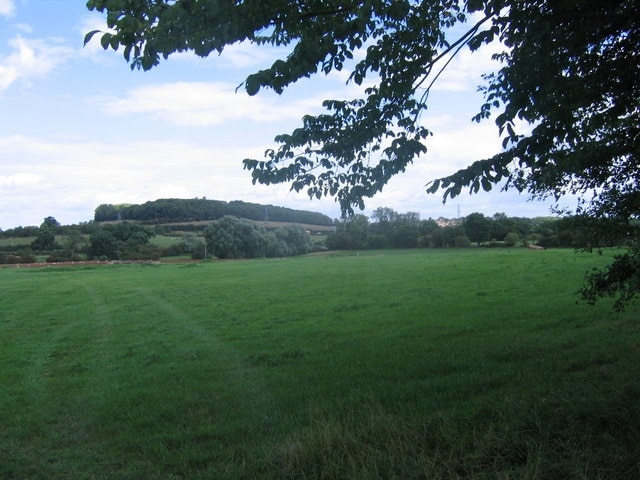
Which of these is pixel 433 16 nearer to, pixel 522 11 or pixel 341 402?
pixel 522 11

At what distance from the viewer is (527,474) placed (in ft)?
13.6

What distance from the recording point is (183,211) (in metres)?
44.6

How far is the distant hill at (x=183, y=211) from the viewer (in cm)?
3691

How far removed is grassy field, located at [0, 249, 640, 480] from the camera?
4.91m

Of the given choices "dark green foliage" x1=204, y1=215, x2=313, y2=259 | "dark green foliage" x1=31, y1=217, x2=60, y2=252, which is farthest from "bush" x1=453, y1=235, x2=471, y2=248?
"dark green foliage" x1=31, y1=217, x2=60, y2=252

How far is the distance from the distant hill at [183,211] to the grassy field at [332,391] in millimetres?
17687

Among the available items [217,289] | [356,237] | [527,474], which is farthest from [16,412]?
[356,237]

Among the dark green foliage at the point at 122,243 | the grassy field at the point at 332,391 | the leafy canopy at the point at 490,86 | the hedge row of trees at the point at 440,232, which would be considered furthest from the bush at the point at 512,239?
the dark green foliage at the point at 122,243

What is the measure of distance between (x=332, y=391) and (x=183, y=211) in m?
38.8

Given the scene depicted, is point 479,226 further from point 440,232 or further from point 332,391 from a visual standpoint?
point 332,391

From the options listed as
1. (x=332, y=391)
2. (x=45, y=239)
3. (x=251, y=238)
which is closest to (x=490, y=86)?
(x=332, y=391)

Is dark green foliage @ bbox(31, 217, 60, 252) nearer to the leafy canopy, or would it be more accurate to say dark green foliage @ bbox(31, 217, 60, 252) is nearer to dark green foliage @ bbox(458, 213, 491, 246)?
dark green foliage @ bbox(458, 213, 491, 246)

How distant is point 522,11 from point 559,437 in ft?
16.7

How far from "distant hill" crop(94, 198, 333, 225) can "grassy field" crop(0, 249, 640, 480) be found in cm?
1769
